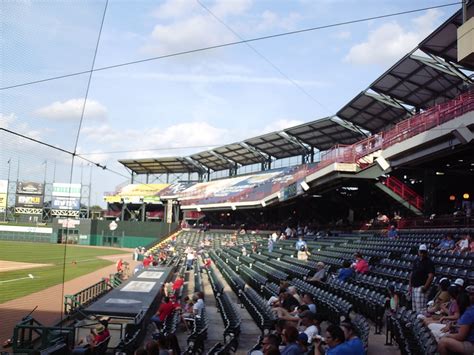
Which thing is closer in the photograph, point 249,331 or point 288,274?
point 249,331

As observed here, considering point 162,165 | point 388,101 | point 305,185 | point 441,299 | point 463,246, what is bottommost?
point 441,299

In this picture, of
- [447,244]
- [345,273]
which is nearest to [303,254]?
[447,244]

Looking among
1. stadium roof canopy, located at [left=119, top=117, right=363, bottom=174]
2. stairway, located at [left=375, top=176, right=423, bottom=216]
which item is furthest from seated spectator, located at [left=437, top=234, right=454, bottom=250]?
stadium roof canopy, located at [left=119, top=117, right=363, bottom=174]

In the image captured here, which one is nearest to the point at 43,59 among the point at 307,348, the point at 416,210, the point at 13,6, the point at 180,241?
the point at 13,6

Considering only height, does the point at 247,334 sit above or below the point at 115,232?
below

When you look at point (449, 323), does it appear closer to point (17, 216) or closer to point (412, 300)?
point (412, 300)

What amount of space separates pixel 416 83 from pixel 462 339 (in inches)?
816

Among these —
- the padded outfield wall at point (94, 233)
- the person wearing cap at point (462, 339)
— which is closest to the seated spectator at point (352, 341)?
the person wearing cap at point (462, 339)

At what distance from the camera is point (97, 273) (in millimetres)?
29359

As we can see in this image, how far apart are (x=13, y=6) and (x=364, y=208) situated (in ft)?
79.2

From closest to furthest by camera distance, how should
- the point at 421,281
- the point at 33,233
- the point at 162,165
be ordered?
the point at 421,281 → the point at 33,233 → the point at 162,165

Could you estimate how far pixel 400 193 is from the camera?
21.0m

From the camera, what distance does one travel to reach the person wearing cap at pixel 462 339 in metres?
5.12

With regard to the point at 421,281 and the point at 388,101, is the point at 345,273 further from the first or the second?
the point at 388,101
